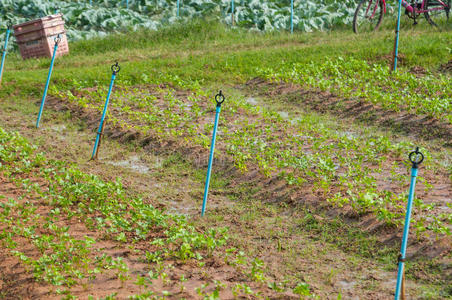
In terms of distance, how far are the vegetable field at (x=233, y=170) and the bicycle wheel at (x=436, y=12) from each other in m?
1.15

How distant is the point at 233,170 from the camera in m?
8.27

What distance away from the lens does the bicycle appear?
15.5 meters

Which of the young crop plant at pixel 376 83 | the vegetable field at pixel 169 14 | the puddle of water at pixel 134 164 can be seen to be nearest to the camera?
the puddle of water at pixel 134 164

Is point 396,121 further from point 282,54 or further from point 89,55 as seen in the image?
point 89,55

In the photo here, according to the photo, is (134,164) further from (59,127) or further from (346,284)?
(346,284)

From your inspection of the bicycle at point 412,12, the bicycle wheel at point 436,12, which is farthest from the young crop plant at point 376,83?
the bicycle wheel at point 436,12

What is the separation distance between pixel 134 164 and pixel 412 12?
9915 millimetres

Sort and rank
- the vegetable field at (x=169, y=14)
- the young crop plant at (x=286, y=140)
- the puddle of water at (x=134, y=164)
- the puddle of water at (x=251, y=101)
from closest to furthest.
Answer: the young crop plant at (x=286, y=140), the puddle of water at (x=134, y=164), the puddle of water at (x=251, y=101), the vegetable field at (x=169, y=14)

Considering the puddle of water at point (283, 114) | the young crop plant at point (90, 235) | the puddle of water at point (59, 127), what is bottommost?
the young crop plant at point (90, 235)

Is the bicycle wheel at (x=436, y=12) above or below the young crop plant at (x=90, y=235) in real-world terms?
above

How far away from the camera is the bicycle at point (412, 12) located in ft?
50.7

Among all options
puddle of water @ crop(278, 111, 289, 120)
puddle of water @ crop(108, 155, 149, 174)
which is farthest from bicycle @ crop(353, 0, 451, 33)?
puddle of water @ crop(108, 155, 149, 174)

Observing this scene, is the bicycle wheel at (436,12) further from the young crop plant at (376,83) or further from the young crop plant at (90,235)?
the young crop plant at (90,235)

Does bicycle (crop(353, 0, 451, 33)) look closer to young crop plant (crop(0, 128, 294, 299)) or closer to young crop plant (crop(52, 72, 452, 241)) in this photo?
young crop plant (crop(52, 72, 452, 241))
